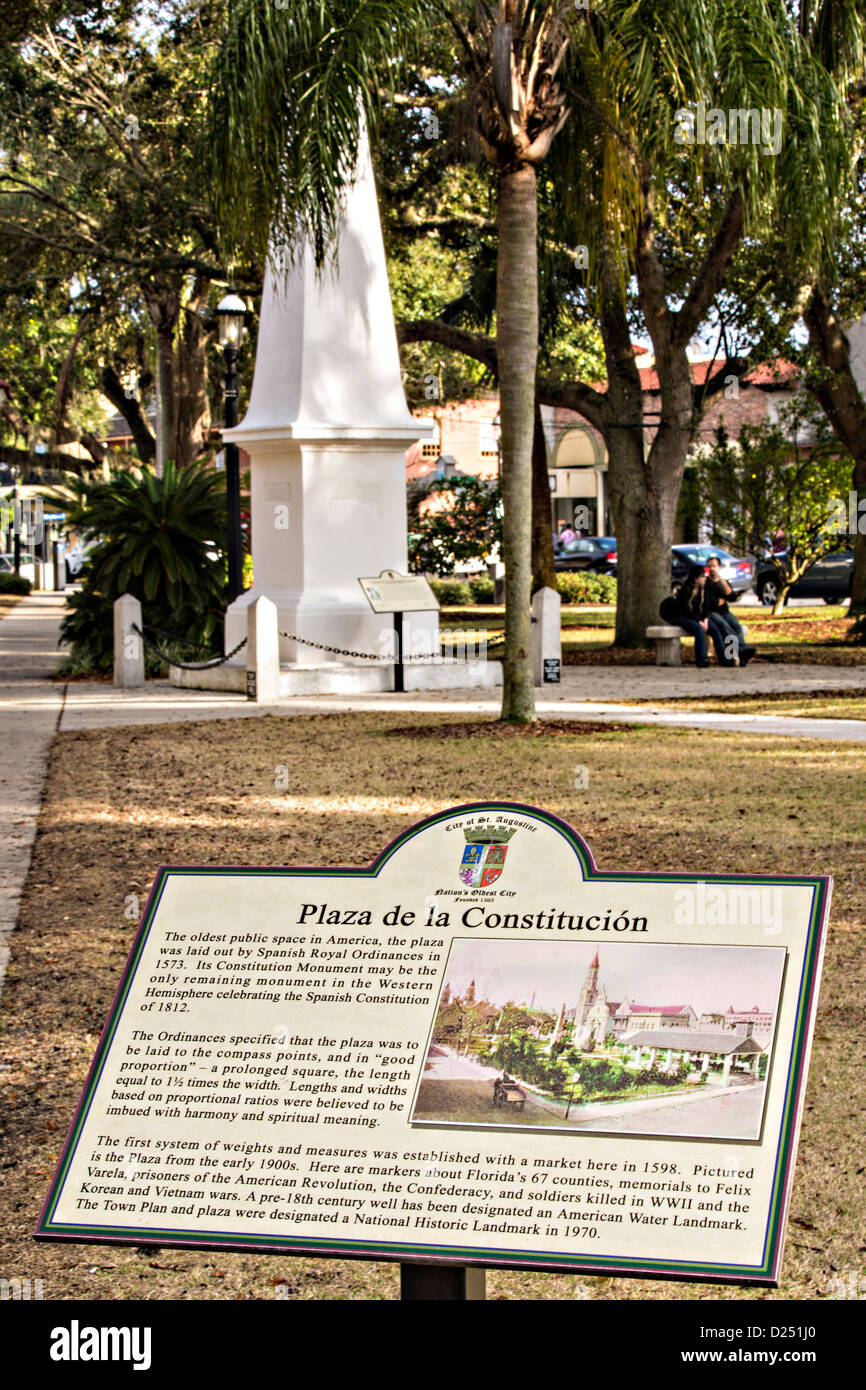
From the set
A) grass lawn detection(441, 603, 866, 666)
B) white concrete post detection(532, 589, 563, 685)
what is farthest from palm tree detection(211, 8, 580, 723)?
grass lawn detection(441, 603, 866, 666)

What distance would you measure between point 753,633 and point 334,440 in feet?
34.9

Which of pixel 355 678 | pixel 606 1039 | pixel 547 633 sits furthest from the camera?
→ pixel 547 633

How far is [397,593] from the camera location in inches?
688

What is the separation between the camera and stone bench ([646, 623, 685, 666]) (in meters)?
20.8

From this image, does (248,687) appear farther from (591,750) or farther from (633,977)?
(633,977)

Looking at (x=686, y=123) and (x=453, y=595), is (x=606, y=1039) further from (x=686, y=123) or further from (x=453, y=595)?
(x=453, y=595)

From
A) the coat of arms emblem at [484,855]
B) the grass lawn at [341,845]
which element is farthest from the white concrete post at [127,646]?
the coat of arms emblem at [484,855]

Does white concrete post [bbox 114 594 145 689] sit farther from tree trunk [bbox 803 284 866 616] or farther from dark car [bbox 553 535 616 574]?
dark car [bbox 553 535 616 574]

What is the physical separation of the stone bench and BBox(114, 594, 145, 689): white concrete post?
663 centimetres

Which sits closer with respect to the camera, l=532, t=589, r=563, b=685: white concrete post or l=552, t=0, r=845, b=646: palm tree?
l=552, t=0, r=845, b=646: palm tree

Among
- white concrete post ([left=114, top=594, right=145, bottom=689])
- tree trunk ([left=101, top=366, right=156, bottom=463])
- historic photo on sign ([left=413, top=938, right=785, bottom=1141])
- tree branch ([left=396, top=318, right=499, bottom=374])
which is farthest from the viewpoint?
tree trunk ([left=101, top=366, right=156, bottom=463])

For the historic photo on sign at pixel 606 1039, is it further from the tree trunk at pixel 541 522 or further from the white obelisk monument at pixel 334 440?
the tree trunk at pixel 541 522

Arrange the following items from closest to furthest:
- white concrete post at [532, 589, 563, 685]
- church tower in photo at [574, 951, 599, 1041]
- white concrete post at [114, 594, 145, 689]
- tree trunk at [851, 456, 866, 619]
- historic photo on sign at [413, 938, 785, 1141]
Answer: historic photo on sign at [413, 938, 785, 1141] → church tower in photo at [574, 951, 599, 1041] → white concrete post at [532, 589, 563, 685] → white concrete post at [114, 594, 145, 689] → tree trunk at [851, 456, 866, 619]

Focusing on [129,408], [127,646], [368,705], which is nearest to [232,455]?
[127,646]
